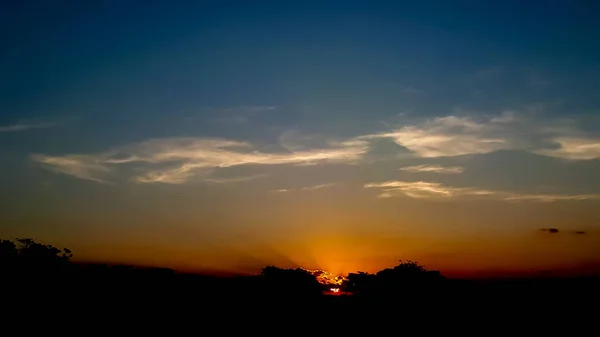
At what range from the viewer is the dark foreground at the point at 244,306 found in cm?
6381

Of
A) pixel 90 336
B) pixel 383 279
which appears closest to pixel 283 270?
pixel 383 279

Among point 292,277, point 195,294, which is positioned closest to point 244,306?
point 195,294

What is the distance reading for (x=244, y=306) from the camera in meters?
75.9

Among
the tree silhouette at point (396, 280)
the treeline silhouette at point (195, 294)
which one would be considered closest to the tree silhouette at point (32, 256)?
the treeline silhouette at point (195, 294)

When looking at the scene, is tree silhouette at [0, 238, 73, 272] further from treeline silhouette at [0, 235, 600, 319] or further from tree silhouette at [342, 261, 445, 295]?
tree silhouette at [342, 261, 445, 295]

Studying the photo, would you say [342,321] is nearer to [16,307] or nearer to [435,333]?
[435,333]

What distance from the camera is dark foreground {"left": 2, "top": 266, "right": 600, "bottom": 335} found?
63.8m

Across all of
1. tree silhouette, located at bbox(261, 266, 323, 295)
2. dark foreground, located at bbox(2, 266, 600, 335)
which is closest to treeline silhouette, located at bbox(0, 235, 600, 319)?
dark foreground, located at bbox(2, 266, 600, 335)

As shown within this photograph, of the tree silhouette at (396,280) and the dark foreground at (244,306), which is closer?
the dark foreground at (244,306)

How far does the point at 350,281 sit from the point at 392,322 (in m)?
84.4

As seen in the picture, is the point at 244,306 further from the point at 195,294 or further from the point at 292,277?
the point at 292,277

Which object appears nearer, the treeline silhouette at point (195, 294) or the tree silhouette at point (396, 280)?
the treeline silhouette at point (195, 294)

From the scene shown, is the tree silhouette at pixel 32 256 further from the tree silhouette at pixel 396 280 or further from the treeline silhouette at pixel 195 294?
the tree silhouette at pixel 396 280

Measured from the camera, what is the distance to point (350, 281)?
506 ft
